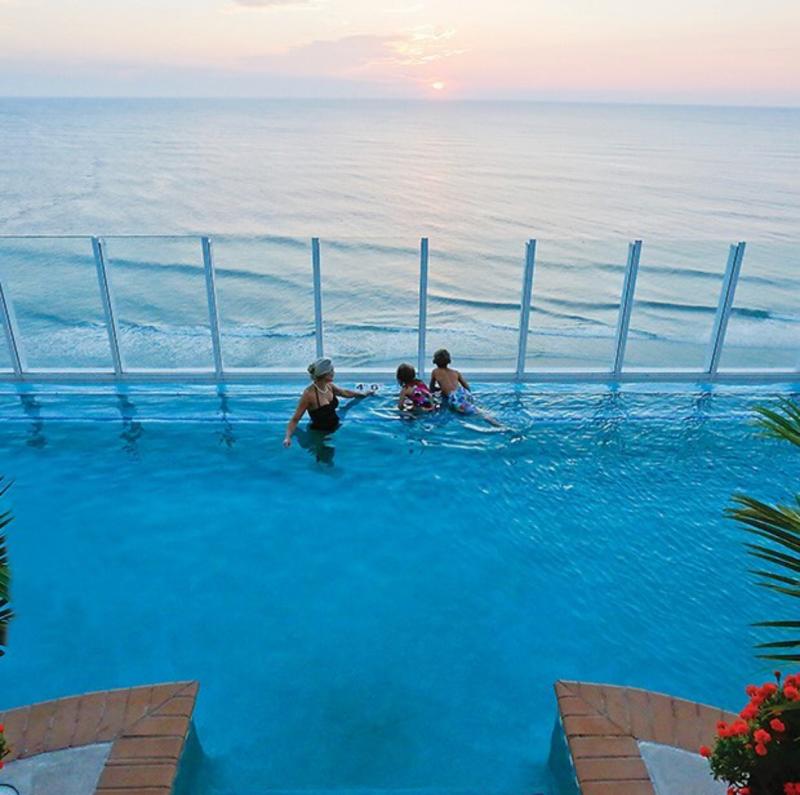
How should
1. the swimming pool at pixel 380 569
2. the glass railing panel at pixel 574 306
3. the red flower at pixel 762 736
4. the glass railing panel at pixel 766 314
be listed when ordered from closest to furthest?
1. the red flower at pixel 762 736
2. the swimming pool at pixel 380 569
3. the glass railing panel at pixel 766 314
4. the glass railing panel at pixel 574 306

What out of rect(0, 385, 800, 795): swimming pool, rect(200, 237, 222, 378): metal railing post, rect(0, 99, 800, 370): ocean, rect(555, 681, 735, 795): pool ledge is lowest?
rect(0, 99, 800, 370): ocean

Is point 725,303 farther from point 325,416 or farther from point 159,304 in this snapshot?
point 159,304

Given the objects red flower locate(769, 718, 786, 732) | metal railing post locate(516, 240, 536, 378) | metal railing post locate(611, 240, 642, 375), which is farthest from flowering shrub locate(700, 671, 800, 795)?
metal railing post locate(611, 240, 642, 375)

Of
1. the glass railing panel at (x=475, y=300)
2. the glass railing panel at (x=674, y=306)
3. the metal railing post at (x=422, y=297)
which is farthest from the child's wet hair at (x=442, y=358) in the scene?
the glass railing panel at (x=674, y=306)

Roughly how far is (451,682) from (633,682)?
123 centimetres

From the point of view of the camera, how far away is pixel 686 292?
22203 mm

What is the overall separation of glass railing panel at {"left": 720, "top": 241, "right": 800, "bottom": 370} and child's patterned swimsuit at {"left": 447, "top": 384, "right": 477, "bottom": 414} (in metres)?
4.28

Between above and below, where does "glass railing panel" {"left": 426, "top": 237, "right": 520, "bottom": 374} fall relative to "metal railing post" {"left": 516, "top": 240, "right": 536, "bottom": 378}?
below

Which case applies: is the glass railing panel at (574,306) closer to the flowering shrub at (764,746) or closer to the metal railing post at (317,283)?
the metal railing post at (317,283)

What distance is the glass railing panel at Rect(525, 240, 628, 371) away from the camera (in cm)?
1596

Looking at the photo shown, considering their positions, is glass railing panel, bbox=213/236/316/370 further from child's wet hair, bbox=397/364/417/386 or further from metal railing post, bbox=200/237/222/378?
child's wet hair, bbox=397/364/417/386

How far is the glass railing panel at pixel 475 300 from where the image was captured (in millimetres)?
17359

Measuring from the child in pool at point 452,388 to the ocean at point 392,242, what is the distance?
5.66 ft

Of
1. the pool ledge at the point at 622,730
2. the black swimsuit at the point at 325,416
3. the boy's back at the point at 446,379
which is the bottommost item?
the black swimsuit at the point at 325,416
